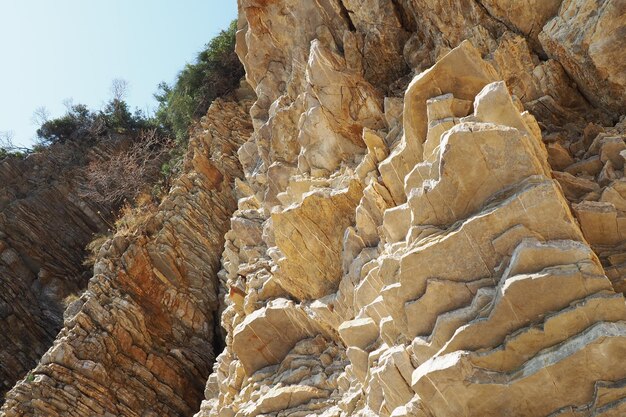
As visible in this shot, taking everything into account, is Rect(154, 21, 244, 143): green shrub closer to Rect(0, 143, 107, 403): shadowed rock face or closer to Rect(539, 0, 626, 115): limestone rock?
Rect(0, 143, 107, 403): shadowed rock face

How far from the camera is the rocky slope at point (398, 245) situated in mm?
6926

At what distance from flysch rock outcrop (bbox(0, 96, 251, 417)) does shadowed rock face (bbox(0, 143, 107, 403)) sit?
514 centimetres

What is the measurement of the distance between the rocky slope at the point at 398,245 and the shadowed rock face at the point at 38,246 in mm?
5165

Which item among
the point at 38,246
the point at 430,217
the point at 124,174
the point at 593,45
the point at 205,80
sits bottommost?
the point at 430,217

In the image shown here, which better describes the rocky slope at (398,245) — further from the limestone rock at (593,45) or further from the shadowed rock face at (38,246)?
the shadowed rock face at (38,246)

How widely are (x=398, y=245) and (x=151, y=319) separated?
42.3 ft

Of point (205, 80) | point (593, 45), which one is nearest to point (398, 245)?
point (593, 45)

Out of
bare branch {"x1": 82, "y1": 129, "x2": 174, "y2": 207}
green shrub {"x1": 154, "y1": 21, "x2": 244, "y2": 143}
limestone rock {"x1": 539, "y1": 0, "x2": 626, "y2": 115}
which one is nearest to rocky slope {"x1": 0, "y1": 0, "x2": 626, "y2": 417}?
limestone rock {"x1": 539, "y1": 0, "x2": 626, "y2": 115}

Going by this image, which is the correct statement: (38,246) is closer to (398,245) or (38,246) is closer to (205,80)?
(205,80)

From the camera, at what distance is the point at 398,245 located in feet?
30.0

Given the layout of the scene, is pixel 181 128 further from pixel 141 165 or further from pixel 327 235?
pixel 327 235

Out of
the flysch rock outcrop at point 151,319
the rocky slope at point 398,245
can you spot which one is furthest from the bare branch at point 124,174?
the rocky slope at point 398,245

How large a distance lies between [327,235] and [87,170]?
2072 cm

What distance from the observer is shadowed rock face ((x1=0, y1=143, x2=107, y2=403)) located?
73.2ft
